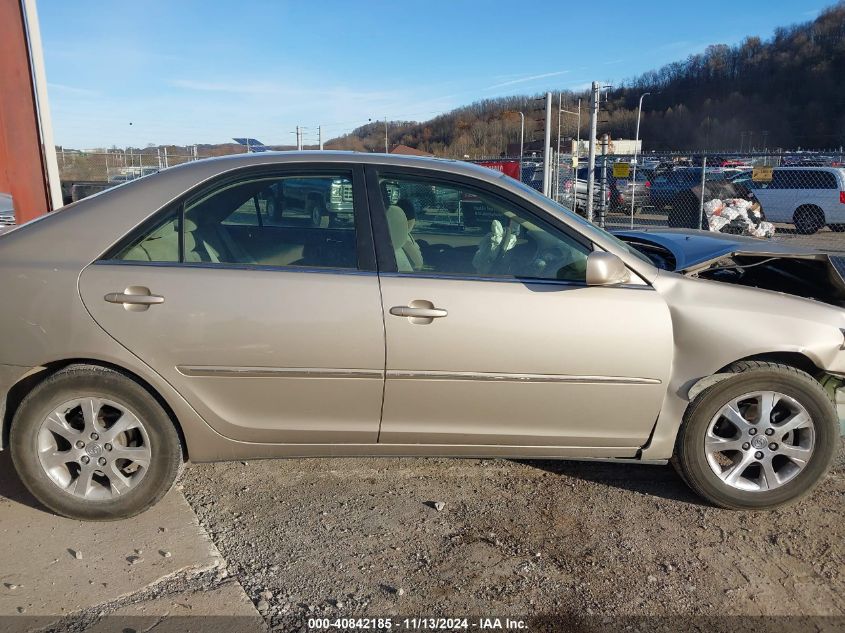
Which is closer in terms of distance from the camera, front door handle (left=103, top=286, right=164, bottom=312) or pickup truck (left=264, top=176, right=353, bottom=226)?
front door handle (left=103, top=286, right=164, bottom=312)

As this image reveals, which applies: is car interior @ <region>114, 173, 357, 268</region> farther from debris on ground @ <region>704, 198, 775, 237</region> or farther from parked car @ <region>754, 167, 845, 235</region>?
parked car @ <region>754, 167, 845, 235</region>

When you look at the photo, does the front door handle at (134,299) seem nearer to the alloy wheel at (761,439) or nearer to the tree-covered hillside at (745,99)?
the alloy wheel at (761,439)

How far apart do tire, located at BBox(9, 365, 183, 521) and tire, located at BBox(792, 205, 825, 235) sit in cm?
1880

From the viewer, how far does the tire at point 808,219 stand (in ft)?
57.5

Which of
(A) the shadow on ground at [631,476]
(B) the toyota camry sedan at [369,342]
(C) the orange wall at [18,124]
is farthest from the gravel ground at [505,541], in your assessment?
(C) the orange wall at [18,124]

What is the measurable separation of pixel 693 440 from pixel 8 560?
3104 mm

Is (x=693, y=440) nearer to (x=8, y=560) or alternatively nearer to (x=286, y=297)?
(x=286, y=297)

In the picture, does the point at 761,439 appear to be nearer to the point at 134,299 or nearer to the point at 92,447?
the point at 134,299

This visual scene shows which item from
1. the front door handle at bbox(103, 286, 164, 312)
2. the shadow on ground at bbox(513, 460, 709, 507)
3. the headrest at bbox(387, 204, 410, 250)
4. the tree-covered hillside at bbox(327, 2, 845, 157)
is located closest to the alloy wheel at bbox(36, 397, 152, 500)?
the front door handle at bbox(103, 286, 164, 312)

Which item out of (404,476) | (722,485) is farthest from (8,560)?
(722,485)

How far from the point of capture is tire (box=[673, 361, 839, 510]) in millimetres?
3111

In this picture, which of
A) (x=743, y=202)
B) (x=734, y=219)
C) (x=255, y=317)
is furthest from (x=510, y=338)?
(x=743, y=202)

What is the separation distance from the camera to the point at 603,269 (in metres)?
2.89

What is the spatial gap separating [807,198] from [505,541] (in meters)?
18.0
